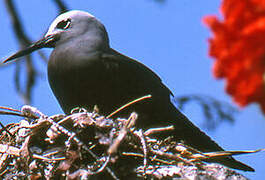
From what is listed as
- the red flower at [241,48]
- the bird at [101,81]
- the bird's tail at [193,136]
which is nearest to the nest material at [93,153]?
the bird's tail at [193,136]

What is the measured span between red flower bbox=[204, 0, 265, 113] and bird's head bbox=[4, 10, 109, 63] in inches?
110

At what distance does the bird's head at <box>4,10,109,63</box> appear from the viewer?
3.50 meters

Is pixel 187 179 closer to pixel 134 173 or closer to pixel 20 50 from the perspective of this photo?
pixel 134 173

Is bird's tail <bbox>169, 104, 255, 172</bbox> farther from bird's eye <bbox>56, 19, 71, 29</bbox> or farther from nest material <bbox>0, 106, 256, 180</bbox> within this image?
bird's eye <bbox>56, 19, 71, 29</bbox>

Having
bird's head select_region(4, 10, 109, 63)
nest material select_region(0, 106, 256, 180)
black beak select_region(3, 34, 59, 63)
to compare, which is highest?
bird's head select_region(4, 10, 109, 63)

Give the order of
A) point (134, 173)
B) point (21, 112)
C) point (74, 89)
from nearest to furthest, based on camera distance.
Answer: point (134, 173) < point (21, 112) < point (74, 89)

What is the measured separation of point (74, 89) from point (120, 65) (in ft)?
1.50

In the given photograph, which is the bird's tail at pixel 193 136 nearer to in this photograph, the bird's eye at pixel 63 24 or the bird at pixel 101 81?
the bird at pixel 101 81

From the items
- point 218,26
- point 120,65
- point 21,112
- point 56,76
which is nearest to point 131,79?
point 120,65

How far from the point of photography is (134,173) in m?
2.02

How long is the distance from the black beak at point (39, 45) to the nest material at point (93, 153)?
125cm

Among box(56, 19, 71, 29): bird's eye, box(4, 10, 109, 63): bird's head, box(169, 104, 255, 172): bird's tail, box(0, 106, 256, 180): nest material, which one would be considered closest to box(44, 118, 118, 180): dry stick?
box(0, 106, 256, 180): nest material

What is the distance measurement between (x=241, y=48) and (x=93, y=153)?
1.59 m

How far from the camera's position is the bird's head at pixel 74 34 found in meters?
3.50
